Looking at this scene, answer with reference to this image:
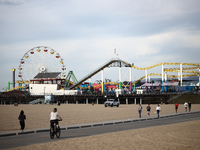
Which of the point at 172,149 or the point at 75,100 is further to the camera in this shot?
the point at 75,100

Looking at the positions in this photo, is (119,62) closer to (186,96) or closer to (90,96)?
(90,96)

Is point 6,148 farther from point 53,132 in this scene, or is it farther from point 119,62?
point 119,62

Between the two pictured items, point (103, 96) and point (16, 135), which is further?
point (103, 96)

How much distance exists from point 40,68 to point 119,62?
27.4 metres

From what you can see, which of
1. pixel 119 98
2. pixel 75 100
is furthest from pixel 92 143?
pixel 75 100

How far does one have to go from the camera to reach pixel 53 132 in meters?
15.5

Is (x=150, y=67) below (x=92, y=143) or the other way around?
the other way around

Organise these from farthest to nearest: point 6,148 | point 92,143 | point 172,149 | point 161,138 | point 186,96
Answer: point 186,96
point 161,138
point 92,143
point 6,148
point 172,149

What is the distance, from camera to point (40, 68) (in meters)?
99.3

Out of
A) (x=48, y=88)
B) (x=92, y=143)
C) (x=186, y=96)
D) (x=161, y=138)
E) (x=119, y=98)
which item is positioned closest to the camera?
(x=92, y=143)

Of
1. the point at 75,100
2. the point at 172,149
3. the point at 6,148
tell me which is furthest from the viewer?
the point at 75,100

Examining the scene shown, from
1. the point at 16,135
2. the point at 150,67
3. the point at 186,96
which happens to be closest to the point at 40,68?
the point at 150,67

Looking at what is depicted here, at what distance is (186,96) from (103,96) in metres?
29.0

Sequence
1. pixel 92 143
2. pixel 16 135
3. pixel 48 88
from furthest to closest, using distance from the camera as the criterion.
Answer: pixel 48 88
pixel 16 135
pixel 92 143
